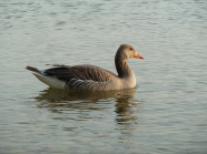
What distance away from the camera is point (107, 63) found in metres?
15.5

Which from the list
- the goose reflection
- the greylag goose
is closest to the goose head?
the greylag goose

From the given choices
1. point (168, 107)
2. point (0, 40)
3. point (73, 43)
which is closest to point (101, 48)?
point (73, 43)

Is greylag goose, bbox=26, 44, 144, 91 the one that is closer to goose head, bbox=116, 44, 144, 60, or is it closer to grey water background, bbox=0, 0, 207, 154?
grey water background, bbox=0, 0, 207, 154

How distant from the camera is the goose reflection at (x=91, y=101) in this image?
35.2 feet

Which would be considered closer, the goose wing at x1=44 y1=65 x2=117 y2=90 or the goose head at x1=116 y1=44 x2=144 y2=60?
the goose wing at x1=44 y1=65 x2=117 y2=90

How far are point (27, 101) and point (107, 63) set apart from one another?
437cm

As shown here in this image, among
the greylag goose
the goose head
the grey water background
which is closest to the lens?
the grey water background

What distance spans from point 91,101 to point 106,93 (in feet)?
3.44

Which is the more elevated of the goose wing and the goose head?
the goose head

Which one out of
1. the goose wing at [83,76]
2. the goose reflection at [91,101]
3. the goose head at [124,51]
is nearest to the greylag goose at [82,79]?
the goose wing at [83,76]

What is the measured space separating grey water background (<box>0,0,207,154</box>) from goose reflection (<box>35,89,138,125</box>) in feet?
0.08

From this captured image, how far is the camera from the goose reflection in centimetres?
1073

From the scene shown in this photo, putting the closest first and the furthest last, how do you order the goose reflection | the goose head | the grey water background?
the grey water background < the goose reflection < the goose head

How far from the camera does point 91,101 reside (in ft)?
38.9
